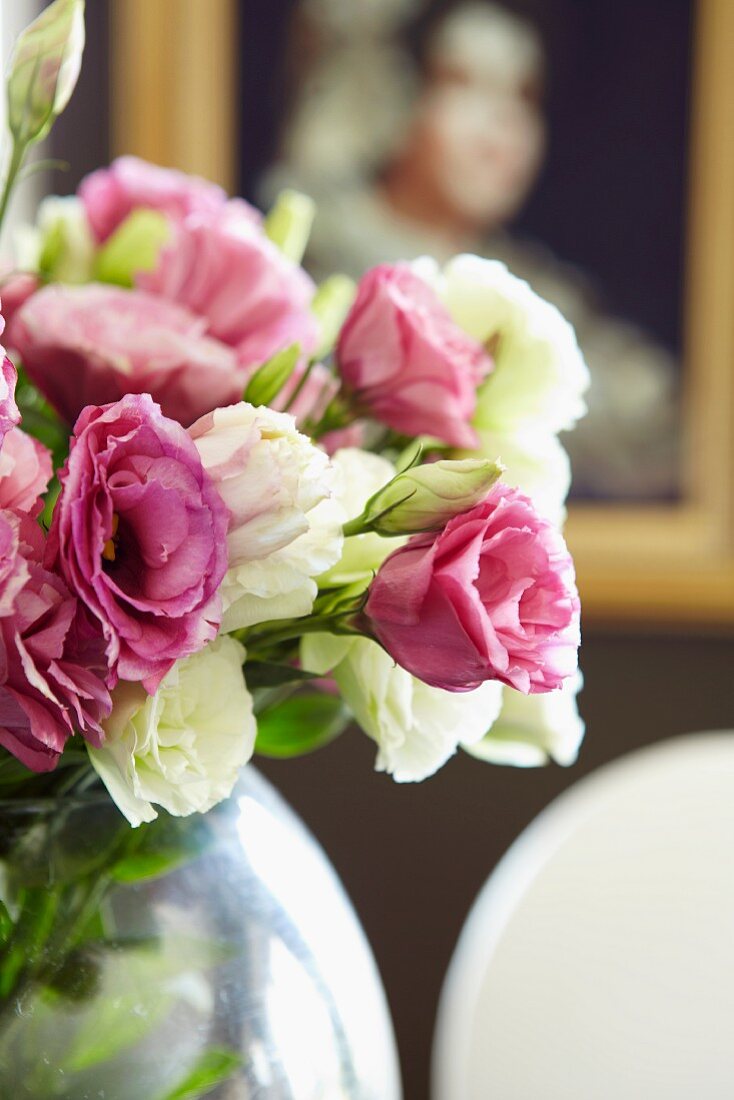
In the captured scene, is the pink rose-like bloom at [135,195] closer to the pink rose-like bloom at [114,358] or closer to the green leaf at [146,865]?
the pink rose-like bloom at [114,358]

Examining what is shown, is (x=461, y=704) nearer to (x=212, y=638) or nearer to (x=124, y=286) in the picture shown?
(x=212, y=638)

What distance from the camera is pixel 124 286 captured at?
44 cm

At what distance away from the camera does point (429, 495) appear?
0.28 meters

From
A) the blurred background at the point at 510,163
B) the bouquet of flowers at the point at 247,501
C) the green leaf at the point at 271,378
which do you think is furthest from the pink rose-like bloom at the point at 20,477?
the blurred background at the point at 510,163

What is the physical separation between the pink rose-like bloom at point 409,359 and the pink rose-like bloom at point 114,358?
37 millimetres

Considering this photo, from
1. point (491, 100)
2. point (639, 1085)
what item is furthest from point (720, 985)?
point (491, 100)

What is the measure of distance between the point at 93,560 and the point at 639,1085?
0.61m

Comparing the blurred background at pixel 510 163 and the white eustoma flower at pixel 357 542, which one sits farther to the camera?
the blurred background at pixel 510 163

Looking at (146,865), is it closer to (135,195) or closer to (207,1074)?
(207,1074)

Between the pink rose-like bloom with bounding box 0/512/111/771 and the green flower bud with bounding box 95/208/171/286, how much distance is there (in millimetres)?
185

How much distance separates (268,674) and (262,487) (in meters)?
0.10

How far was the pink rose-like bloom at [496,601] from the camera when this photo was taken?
0.88ft

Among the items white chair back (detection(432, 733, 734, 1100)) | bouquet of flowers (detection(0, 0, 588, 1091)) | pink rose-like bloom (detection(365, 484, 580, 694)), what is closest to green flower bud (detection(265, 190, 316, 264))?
bouquet of flowers (detection(0, 0, 588, 1091))

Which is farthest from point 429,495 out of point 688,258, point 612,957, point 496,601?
point 688,258
